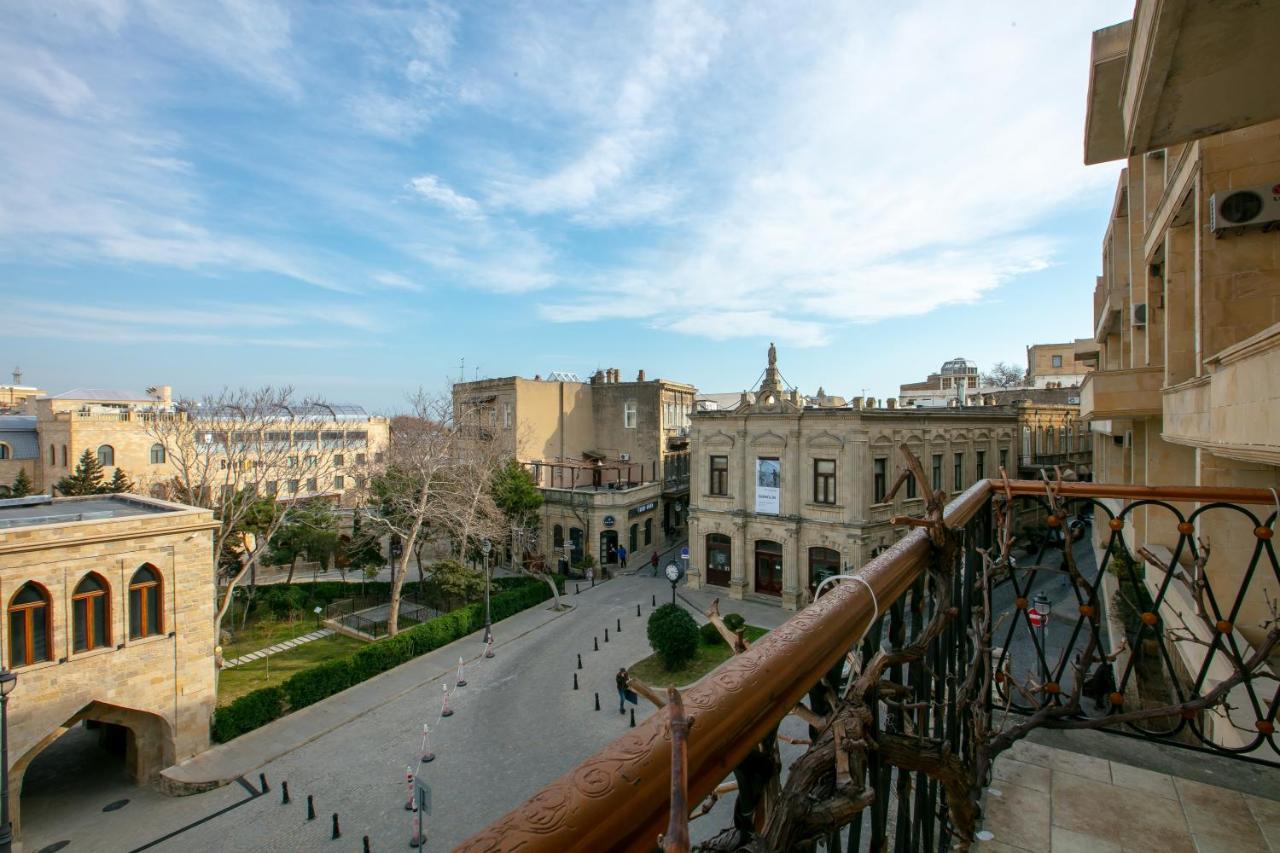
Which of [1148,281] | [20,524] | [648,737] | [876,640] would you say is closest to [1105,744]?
[876,640]

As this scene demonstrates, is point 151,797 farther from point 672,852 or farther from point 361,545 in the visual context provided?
point 672,852

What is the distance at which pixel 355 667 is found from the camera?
18.1 metres

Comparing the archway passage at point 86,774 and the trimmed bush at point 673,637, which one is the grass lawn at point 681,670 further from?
→ the archway passage at point 86,774

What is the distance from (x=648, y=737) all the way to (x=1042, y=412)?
3698 cm

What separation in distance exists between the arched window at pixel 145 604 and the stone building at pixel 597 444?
17.8 m

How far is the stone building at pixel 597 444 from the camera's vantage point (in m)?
31.0

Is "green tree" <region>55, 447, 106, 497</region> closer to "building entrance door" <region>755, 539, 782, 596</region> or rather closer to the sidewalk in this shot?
the sidewalk

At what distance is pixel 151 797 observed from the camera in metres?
13.6

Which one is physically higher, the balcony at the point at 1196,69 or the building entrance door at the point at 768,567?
the balcony at the point at 1196,69

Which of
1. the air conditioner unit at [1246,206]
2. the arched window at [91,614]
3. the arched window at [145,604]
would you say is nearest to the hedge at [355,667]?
the arched window at [145,604]

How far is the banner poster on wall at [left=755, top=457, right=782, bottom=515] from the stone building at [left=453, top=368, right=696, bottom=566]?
7.74 m

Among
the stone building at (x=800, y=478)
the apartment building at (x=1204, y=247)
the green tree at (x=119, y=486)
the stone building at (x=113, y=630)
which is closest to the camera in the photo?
the apartment building at (x=1204, y=247)

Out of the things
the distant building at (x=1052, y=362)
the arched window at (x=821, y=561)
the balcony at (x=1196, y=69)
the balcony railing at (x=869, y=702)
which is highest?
the distant building at (x=1052, y=362)

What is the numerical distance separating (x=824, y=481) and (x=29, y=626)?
72.7 ft
